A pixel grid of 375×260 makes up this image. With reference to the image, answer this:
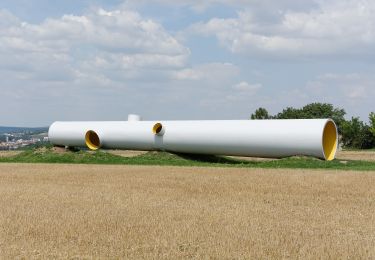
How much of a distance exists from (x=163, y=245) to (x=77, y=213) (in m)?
4.62

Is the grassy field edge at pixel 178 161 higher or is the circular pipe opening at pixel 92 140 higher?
the circular pipe opening at pixel 92 140

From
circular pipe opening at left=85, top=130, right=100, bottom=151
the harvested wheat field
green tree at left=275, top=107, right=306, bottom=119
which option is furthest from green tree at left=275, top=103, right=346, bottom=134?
the harvested wheat field

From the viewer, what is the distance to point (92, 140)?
160ft

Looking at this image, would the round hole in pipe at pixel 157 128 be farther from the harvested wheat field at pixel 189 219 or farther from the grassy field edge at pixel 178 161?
the harvested wheat field at pixel 189 219

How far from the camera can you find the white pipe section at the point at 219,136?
116ft

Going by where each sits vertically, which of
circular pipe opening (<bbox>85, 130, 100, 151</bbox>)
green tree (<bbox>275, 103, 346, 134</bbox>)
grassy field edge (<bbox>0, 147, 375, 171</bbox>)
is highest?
green tree (<bbox>275, 103, 346, 134</bbox>)

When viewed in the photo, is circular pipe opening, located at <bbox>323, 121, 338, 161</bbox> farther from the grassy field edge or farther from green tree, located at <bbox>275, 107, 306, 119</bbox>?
green tree, located at <bbox>275, 107, 306, 119</bbox>

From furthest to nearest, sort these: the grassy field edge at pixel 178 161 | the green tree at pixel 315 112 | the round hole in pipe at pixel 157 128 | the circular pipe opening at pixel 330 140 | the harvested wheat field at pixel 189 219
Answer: the green tree at pixel 315 112, the round hole in pipe at pixel 157 128, the circular pipe opening at pixel 330 140, the grassy field edge at pixel 178 161, the harvested wheat field at pixel 189 219

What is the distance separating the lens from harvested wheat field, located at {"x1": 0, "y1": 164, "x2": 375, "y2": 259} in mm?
10086

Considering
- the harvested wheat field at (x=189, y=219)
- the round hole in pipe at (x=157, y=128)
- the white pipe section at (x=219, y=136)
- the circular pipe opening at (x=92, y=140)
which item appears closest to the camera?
the harvested wheat field at (x=189, y=219)

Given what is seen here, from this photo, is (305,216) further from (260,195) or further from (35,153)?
(35,153)

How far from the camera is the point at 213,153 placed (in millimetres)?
40188

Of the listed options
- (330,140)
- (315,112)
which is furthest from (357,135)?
(330,140)

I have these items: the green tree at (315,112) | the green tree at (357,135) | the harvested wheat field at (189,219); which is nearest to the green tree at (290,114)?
the green tree at (315,112)
